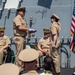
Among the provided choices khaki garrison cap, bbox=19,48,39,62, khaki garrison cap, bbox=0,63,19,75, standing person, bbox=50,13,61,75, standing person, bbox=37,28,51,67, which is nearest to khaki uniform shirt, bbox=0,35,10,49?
standing person, bbox=37,28,51,67

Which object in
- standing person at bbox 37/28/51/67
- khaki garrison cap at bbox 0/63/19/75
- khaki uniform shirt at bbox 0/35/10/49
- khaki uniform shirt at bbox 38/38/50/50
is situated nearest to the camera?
khaki garrison cap at bbox 0/63/19/75

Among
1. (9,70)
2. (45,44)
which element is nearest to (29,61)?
(9,70)

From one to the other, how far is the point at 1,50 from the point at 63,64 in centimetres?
612

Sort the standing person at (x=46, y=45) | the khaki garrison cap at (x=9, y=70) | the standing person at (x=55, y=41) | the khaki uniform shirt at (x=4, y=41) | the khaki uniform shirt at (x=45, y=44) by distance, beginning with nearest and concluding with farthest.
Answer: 1. the khaki garrison cap at (x=9, y=70)
2. the standing person at (x=55, y=41)
3. the standing person at (x=46, y=45)
4. the khaki uniform shirt at (x=4, y=41)
5. the khaki uniform shirt at (x=45, y=44)

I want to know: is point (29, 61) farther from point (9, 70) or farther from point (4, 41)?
point (4, 41)

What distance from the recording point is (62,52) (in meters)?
14.1

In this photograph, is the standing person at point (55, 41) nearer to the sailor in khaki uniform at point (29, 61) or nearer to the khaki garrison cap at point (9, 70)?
the sailor in khaki uniform at point (29, 61)

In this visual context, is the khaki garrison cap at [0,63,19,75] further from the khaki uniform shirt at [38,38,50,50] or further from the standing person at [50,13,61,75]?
the khaki uniform shirt at [38,38,50,50]

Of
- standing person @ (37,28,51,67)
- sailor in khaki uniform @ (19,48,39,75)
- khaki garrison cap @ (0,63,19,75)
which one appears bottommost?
standing person @ (37,28,51,67)

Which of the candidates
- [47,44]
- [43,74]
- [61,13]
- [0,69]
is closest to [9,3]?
[61,13]

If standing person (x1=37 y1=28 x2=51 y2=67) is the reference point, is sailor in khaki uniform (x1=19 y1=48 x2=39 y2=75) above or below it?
above

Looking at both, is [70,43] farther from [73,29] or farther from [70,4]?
[70,4]

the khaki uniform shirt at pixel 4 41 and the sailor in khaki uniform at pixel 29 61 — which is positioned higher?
the sailor in khaki uniform at pixel 29 61

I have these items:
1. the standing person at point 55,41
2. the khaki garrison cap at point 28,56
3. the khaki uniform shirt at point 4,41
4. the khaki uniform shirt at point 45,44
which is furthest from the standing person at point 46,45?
the khaki garrison cap at point 28,56
